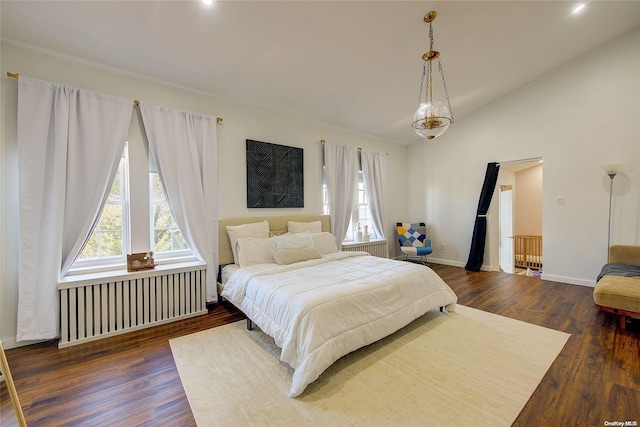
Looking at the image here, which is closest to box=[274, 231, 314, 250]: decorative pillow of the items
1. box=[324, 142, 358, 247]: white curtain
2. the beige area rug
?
the beige area rug

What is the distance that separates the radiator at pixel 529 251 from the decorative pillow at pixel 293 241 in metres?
5.61

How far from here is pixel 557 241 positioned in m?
4.29

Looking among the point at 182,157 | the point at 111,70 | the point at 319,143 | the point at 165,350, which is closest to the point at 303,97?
the point at 319,143

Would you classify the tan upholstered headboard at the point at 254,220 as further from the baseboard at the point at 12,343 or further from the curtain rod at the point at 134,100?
the baseboard at the point at 12,343

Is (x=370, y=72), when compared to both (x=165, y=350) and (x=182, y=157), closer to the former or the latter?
(x=182, y=157)

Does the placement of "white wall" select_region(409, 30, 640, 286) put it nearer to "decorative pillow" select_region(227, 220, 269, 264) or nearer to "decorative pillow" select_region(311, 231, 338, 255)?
"decorative pillow" select_region(311, 231, 338, 255)

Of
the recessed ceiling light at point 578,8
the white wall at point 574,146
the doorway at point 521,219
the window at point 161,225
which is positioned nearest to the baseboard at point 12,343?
the window at point 161,225

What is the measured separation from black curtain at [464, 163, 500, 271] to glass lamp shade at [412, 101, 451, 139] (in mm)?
2976

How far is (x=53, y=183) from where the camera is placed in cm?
244

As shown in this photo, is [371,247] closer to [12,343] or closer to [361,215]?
[361,215]

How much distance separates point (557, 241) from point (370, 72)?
13.3 ft

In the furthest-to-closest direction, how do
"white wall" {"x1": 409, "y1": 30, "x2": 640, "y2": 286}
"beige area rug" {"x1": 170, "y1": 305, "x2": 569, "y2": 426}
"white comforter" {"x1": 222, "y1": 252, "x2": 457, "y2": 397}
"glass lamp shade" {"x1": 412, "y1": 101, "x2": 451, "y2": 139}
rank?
"white wall" {"x1": 409, "y1": 30, "x2": 640, "y2": 286}, "glass lamp shade" {"x1": 412, "y1": 101, "x2": 451, "y2": 139}, "white comforter" {"x1": 222, "y1": 252, "x2": 457, "y2": 397}, "beige area rug" {"x1": 170, "y1": 305, "x2": 569, "y2": 426}

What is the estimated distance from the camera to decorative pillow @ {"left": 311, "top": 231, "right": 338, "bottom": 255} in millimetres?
3780

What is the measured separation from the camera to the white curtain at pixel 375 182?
5332 mm
